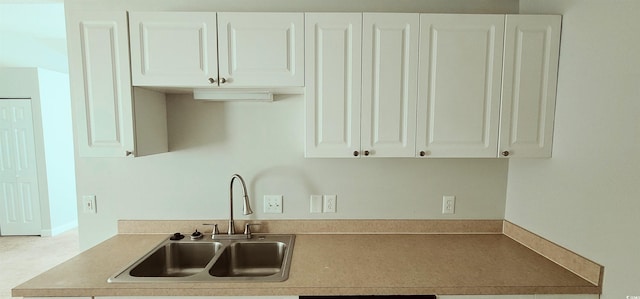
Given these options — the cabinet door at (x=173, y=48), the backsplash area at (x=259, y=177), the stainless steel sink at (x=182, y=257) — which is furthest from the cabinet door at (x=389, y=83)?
the stainless steel sink at (x=182, y=257)

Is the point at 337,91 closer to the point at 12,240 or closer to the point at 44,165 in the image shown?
the point at 44,165

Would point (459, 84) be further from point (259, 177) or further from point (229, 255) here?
point (229, 255)

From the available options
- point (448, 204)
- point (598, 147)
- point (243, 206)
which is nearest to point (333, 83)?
point (243, 206)

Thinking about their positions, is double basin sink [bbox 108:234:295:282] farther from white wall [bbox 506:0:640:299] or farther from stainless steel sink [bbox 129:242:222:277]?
white wall [bbox 506:0:640:299]

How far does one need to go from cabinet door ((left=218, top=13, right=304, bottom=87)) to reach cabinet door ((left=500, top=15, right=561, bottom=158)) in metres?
1.06

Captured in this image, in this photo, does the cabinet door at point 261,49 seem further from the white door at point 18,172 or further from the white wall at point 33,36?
the white door at point 18,172

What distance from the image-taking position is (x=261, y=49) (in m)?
1.36

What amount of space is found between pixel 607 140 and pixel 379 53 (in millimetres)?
1028

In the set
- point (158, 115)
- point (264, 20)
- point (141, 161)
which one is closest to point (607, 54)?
point (264, 20)

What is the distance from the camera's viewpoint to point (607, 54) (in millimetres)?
1131

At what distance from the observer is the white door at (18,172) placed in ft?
11.9

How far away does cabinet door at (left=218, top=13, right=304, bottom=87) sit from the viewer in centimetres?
135

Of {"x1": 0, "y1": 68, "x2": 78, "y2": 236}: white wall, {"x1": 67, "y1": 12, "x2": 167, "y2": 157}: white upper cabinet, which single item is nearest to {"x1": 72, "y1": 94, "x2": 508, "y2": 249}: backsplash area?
{"x1": 67, "y1": 12, "x2": 167, "y2": 157}: white upper cabinet

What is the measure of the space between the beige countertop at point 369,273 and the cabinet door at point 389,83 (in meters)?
0.55
